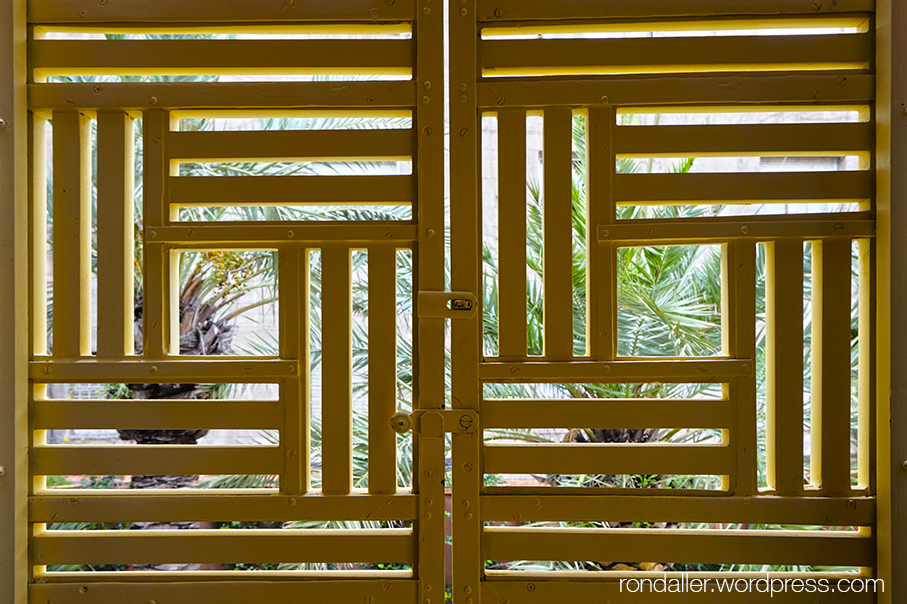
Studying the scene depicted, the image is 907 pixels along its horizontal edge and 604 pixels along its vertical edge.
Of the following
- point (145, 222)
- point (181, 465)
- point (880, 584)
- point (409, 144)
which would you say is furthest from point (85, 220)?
point (880, 584)

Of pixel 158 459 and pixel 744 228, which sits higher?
pixel 744 228

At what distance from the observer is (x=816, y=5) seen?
79 cm

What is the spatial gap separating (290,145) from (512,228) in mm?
357

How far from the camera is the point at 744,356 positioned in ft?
2.60

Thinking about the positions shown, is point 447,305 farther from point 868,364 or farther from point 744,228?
point 868,364

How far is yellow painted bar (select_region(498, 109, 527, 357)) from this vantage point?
0.80 m

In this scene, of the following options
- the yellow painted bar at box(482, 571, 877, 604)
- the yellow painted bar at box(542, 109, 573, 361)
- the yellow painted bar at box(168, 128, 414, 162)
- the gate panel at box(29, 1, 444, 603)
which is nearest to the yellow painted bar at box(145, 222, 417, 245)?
the gate panel at box(29, 1, 444, 603)

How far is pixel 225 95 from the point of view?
2.58 ft

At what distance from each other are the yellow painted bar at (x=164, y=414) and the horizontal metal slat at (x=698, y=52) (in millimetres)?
657

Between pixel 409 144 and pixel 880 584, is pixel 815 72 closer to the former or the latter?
pixel 409 144

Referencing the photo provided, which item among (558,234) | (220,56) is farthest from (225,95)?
(558,234)

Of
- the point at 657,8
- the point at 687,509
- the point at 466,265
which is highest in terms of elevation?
the point at 657,8

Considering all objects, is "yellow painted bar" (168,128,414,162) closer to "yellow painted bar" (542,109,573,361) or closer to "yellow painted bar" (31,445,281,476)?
"yellow painted bar" (542,109,573,361)

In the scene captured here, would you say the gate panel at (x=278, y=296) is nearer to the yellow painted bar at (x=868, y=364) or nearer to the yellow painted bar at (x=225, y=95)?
the yellow painted bar at (x=225, y=95)
